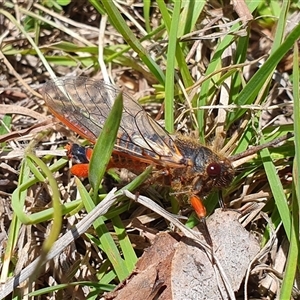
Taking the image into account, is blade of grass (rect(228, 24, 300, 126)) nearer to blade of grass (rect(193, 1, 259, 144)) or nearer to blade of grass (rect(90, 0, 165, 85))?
blade of grass (rect(193, 1, 259, 144))

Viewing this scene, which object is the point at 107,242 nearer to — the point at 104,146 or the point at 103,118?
the point at 104,146

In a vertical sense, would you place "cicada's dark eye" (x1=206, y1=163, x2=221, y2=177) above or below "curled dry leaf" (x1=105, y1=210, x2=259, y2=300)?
above

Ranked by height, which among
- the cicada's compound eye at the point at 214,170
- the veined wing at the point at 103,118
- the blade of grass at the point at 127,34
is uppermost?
the blade of grass at the point at 127,34

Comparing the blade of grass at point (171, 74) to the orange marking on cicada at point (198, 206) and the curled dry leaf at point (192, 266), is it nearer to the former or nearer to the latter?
the orange marking on cicada at point (198, 206)

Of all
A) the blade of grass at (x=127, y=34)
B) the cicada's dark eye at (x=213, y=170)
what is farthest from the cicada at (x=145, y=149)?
the blade of grass at (x=127, y=34)

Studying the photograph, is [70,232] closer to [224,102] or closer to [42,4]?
[224,102]

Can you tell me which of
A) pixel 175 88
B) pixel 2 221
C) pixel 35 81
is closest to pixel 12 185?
pixel 2 221

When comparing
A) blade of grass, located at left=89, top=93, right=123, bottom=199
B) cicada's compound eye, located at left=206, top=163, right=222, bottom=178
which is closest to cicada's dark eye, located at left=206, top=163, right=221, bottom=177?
cicada's compound eye, located at left=206, top=163, right=222, bottom=178

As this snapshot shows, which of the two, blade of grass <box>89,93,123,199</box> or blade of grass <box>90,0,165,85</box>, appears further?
blade of grass <box>90,0,165,85</box>
